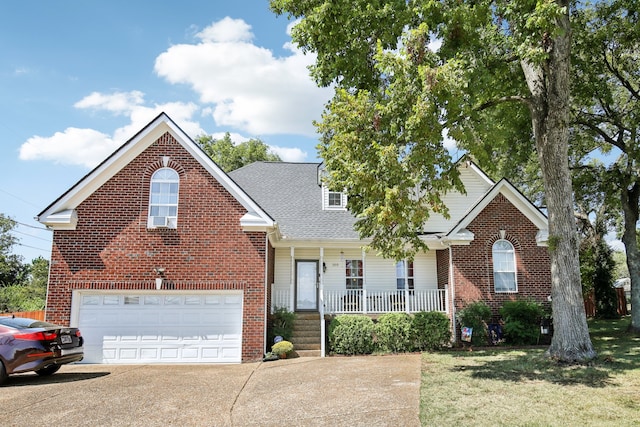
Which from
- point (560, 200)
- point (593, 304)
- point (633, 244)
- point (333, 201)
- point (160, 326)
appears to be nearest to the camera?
point (560, 200)

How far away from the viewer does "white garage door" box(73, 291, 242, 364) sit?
1295 cm

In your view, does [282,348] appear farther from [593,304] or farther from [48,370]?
[593,304]

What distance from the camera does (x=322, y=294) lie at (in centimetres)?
1531

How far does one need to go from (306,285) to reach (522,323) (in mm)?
7490

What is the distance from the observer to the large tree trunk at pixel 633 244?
55.8 ft

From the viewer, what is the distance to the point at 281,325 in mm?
14289

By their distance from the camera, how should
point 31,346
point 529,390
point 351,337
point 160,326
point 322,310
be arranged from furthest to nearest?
point 322,310 < point 351,337 < point 160,326 < point 31,346 < point 529,390

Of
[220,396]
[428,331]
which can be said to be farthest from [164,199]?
[428,331]

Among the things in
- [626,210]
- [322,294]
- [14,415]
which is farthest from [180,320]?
[626,210]

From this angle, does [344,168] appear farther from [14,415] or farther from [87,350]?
[87,350]

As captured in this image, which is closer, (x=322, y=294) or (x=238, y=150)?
(x=322, y=294)

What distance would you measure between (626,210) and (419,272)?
8.81 meters

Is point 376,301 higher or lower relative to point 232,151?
lower

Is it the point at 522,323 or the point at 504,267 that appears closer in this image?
the point at 522,323
